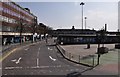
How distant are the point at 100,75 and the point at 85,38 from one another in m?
74.6

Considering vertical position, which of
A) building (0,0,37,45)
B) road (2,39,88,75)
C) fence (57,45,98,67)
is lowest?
road (2,39,88,75)

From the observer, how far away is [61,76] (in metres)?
24.0

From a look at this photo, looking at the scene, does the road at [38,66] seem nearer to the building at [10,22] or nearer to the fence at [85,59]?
the fence at [85,59]

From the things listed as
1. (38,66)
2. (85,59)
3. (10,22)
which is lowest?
(38,66)

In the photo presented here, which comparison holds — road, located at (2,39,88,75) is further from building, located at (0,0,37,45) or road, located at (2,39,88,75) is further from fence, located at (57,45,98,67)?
building, located at (0,0,37,45)

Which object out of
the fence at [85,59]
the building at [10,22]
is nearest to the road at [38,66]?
the fence at [85,59]

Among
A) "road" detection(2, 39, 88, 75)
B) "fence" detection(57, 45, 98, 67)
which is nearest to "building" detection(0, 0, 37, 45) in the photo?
"road" detection(2, 39, 88, 75)

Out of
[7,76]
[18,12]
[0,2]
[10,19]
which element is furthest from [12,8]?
[7,76]

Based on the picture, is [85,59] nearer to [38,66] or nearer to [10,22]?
[38,66]

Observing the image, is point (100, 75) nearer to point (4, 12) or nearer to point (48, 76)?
point (48, 76)

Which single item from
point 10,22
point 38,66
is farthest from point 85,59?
point 10,22

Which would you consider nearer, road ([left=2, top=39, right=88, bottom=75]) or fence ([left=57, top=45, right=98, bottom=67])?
road ([left=2, top=39, right=88, bottom=75])

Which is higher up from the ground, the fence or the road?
the fence

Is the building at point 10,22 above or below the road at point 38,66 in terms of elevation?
above
